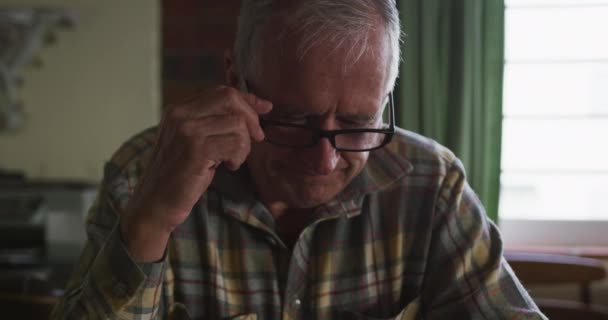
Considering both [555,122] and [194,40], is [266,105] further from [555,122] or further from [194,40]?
[555,122]

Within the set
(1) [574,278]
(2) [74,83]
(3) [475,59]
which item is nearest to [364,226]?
(1) [574,278]

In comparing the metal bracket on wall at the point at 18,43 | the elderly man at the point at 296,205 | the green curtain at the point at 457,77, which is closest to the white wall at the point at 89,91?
the metal bracket on wall at the point at 18,43

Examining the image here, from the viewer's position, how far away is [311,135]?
98cm

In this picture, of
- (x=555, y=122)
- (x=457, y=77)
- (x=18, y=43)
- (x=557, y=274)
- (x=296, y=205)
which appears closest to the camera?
(x=296, y=205)

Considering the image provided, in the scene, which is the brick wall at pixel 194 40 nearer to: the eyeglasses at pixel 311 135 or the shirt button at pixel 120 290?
the eyeglasses at pixel 311 135

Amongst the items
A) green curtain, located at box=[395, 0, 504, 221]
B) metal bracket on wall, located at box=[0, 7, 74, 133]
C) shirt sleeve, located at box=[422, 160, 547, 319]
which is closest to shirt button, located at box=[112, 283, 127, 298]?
shirt sleeve, located at box=[422, 160, 547, 319]

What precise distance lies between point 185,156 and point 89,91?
1.93 m

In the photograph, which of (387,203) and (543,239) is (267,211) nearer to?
(387,203)

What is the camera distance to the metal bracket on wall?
2.56 m

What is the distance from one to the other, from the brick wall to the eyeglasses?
1506 mm

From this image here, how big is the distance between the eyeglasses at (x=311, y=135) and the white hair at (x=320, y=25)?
76mm

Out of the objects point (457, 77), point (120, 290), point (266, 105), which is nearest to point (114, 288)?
point (120, 290)

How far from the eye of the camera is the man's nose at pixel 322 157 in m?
0.97

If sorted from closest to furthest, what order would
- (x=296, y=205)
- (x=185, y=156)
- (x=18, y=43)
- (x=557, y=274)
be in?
(x=185, y=156) < (x=296, y=205) < (x=557, y=274) < (x=18, y=43)
